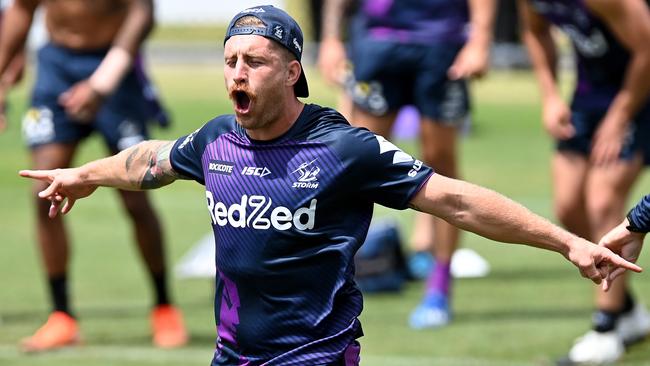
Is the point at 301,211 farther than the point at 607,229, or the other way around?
the point at 607,229

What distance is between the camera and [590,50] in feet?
24.4

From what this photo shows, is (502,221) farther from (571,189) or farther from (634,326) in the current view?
(634,326)

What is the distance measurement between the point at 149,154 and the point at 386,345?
9.17ft

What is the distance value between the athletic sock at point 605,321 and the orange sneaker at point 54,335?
2866 millimetres

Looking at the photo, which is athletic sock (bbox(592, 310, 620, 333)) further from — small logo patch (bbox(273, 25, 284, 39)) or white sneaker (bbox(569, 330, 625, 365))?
small logo patch (bbox(273, 25, 284, 39))

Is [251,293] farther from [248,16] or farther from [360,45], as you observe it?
[360,45]

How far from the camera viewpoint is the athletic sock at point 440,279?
8234 mm

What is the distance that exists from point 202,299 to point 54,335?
1553 millimetres

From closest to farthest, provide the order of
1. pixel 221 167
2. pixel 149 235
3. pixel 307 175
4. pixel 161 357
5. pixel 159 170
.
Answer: pixel 307 175
pixel 221 167
pixel 159 170
pixel 161 357
pixel 149 235

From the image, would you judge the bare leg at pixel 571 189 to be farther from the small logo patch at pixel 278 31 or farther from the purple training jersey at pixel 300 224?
the small logo patch at pixel 278 31

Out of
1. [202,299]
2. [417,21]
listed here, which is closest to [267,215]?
[417,21]

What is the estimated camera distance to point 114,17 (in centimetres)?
788

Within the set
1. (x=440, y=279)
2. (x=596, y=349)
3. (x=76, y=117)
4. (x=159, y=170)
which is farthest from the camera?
(x=440, y=279)

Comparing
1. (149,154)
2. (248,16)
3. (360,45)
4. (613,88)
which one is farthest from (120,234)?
(248,16)
